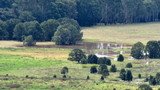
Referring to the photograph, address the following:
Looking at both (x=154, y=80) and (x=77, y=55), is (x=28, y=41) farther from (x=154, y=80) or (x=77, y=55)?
(x=154, y=80)

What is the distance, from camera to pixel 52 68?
262 feet

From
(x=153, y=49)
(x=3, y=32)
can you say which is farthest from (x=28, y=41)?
(x=153, y=49)

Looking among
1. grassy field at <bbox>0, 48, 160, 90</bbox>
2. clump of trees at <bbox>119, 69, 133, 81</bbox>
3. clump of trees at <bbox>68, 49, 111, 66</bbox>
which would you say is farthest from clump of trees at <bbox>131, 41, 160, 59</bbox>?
clump of trees at <bbox>119, 69, 133, 81</bbox>

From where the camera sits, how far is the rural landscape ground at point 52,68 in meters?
65.1

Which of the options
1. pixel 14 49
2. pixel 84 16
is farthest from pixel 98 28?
Answer: pixel 14 49

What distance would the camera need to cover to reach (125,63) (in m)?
86.4

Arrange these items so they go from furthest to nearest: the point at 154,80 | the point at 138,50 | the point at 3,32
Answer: the point at 3,32
the point at 138,50
the point at 154,80

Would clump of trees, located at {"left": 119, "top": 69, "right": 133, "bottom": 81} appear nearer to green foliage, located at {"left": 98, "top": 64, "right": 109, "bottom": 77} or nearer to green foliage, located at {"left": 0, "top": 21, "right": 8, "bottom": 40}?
green foliage, located at {"left": 98, "top": 64, "right": 109, "bottom": 77}

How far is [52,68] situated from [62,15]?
2788 inches

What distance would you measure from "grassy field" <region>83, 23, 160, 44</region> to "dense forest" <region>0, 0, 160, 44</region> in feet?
15.9

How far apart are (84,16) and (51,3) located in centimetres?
1221

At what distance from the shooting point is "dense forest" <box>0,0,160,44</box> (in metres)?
119

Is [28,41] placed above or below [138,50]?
above

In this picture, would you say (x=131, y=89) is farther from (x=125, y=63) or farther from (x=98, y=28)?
(x=98, y=28)
